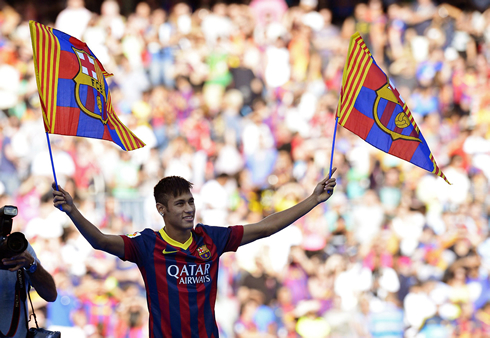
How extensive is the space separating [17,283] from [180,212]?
855 mm

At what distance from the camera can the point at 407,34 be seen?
9336 mm

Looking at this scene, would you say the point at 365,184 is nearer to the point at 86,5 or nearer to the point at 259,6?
the point at 259,6

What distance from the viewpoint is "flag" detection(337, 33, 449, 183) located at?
367 centimetres

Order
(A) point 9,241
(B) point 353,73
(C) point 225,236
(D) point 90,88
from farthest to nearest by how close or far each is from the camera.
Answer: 1. (B) point 353,73
2. (D) point 90,88
3. (C) point 225,236
4. (A) point 9,241

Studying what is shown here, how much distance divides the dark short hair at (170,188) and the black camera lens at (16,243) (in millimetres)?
756

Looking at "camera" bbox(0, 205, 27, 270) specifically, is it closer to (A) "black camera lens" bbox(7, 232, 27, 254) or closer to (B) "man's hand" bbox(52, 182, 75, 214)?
(A) "black camera lens" bbox(7, 232, 27, 254)

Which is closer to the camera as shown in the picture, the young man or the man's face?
the young man

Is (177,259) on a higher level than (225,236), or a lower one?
lower

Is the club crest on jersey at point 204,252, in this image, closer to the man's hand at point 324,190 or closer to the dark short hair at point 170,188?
the dark short hair at point 170,188

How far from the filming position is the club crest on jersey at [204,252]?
3.16 metres

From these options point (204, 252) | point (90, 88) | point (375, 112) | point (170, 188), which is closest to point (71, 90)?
point (90, 88)

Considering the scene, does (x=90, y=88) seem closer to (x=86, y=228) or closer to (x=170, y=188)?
(x=170, y=188)

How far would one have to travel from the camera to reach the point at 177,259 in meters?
3.12

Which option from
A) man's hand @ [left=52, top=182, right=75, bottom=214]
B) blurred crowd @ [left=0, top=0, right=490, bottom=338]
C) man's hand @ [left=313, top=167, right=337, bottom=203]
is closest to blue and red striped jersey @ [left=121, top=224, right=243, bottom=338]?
man's hand @ [left=52, top=182, right=75, bottom=214]
